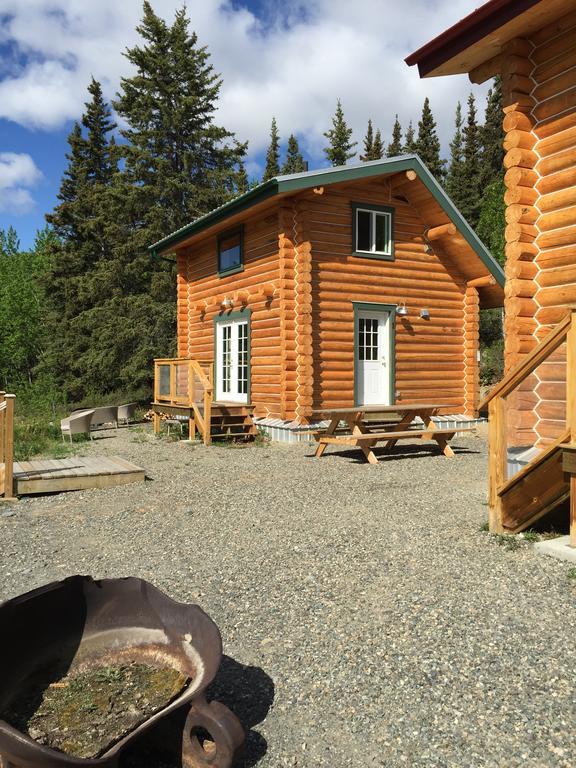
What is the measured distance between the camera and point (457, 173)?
4169 centimetres

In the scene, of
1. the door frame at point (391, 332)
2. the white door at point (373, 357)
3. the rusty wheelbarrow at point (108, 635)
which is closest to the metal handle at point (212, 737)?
the rusty wheelbarrow at point (108, 635)

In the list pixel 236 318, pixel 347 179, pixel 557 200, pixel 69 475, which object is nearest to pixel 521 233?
pixel 557 200

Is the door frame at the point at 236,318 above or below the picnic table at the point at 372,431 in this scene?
above

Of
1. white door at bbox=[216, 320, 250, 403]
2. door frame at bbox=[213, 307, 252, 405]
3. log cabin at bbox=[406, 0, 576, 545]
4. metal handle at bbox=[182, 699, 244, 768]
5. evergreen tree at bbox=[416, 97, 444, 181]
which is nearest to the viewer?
metal handle at bbox=[182, 699, 244, 768]

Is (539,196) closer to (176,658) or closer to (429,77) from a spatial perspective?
(429,77)

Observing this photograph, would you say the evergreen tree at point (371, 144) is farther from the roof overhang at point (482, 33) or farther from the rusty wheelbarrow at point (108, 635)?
the rusty wheelbarrow at point (108, 635)

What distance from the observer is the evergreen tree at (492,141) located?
40969mm

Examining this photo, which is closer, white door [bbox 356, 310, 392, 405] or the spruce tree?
white door [bbox 356, 310, 392, 405]

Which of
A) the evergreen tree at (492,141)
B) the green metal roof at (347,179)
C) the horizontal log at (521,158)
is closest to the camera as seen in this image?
the horizontal log at (521,158)

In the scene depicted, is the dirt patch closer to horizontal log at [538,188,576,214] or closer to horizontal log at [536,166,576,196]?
horizontal log at [538,188,576,214]

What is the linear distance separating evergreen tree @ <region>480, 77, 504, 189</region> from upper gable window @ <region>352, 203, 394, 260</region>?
29.7m

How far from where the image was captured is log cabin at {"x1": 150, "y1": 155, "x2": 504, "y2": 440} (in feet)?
41.4

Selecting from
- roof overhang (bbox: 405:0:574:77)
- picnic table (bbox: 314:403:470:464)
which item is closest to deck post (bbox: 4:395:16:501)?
picnic table (bbox: 314:403:470:464)

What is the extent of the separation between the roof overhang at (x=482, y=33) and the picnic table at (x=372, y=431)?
5261mm
